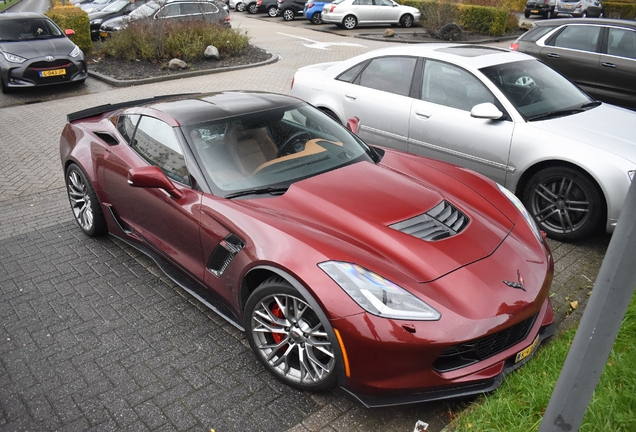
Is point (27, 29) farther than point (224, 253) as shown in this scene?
Yes

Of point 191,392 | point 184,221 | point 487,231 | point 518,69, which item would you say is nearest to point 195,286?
point 184,221

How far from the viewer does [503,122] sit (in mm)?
5414

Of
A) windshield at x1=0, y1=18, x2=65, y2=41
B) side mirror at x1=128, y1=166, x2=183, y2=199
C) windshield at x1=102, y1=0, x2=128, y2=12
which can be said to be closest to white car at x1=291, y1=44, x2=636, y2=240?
side mirror at x1=128, y1=166, x2=183, y2=199

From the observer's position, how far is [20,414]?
10.3 feet

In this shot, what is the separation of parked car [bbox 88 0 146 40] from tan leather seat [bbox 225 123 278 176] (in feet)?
53.6

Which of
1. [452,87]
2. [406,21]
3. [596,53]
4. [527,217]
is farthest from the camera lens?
[406,21]

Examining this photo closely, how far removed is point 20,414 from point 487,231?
3051 mm

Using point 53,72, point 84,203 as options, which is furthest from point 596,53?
point 53,72

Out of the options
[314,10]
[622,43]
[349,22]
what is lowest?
[349,22]

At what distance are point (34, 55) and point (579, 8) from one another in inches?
991

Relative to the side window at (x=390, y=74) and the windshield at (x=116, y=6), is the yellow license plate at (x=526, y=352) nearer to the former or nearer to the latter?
the side window at (x=390, y=74)

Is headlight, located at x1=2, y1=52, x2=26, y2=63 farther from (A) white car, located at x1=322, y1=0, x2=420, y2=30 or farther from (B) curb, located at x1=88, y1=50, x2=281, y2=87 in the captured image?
(A) white car, located at x1=322, y1=0, x2=420, y2=30

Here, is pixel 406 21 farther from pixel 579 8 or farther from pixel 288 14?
pixel 579 8

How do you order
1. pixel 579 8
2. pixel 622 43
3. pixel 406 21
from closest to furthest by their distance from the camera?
pixel 622 43
pixel 406 21
pixel 579 8
